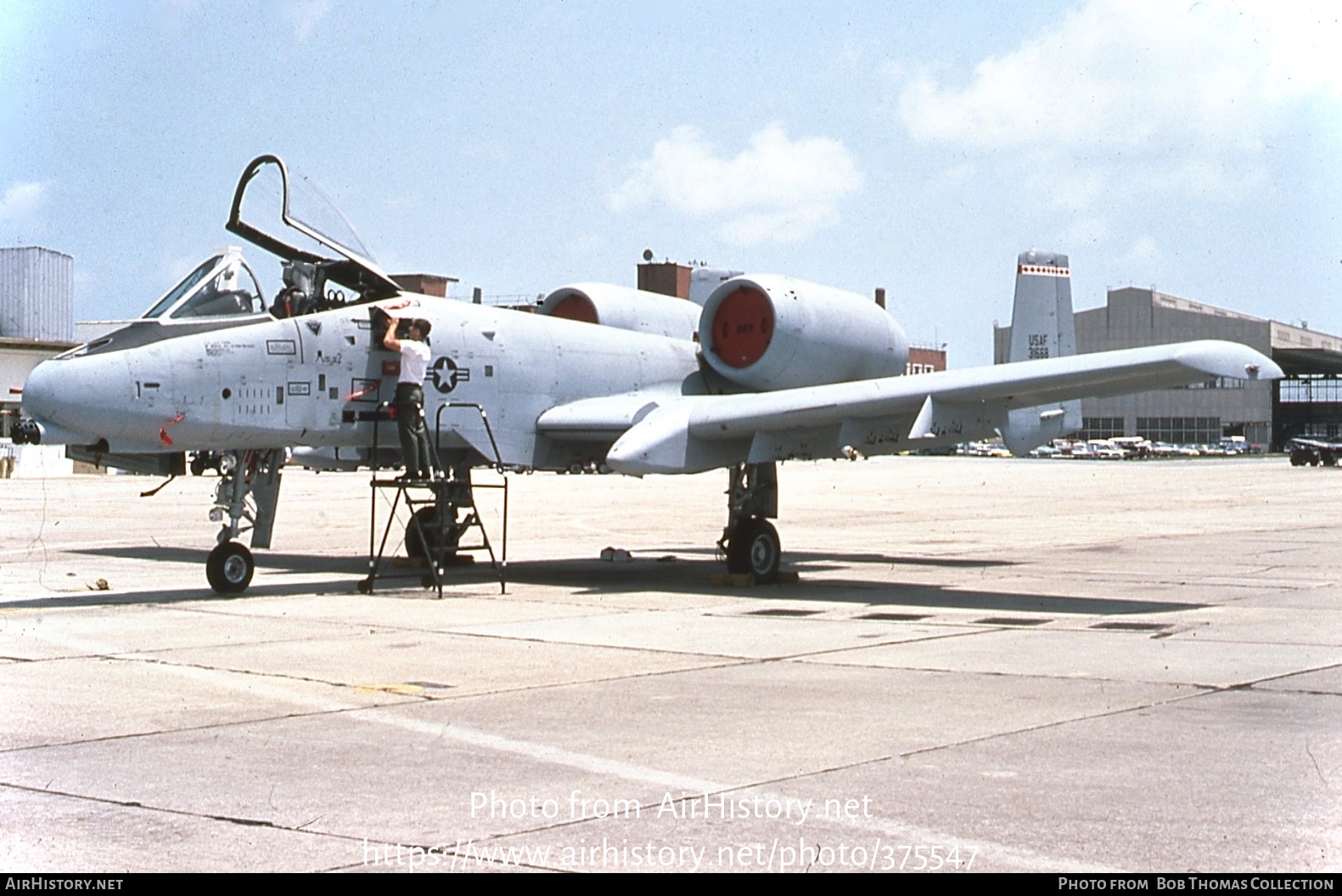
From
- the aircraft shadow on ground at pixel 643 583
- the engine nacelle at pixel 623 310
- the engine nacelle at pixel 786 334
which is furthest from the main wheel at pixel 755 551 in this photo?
the engine nacelle at pixel 623 310

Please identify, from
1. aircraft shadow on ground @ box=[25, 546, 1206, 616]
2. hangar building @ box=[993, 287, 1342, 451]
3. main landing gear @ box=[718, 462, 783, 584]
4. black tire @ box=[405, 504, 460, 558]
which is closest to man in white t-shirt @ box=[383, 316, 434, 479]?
black tire @ box=[405, 504, 460, 558]

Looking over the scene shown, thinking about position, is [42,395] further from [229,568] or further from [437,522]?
[437,522]

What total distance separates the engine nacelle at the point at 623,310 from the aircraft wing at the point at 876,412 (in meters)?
3.53

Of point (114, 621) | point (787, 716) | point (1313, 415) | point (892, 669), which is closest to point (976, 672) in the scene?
point (892, 669)

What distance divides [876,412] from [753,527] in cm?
207

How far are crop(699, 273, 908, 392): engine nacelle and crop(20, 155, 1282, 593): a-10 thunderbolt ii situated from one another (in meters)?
0.02

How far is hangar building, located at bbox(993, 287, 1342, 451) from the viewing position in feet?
175

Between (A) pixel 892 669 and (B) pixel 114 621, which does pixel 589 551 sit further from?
(A) pixel 892 669

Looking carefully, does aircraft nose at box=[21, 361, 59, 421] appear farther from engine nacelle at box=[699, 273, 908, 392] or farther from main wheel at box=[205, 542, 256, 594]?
engine nacelle at box=[699, 273, 908, 392]

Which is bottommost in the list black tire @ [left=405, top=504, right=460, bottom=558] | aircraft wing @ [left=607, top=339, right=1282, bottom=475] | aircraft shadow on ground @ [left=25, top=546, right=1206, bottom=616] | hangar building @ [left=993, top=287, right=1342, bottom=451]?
aircraft shadow on ground @ [left=25, top=546, right=1206, bottom=616]

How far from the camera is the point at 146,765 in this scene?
6.62 m

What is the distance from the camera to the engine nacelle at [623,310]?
65.1 ft

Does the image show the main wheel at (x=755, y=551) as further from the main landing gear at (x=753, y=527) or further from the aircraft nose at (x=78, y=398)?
the aircraft nose at (x=78, y=398)
